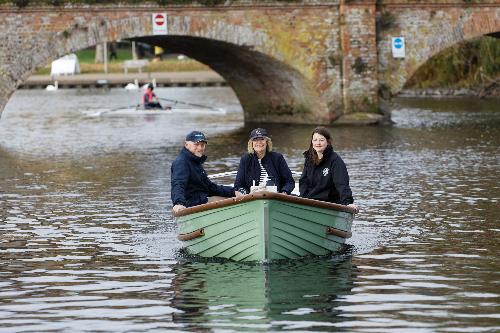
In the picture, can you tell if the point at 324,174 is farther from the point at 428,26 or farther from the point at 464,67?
the point at 464,67

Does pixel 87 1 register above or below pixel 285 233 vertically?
above

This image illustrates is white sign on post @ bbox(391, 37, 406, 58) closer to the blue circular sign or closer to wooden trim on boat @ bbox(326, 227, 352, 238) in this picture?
the blue circular sign

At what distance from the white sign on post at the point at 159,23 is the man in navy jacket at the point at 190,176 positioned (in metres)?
18.6

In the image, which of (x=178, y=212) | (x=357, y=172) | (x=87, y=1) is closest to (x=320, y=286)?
(x=178, y=212)

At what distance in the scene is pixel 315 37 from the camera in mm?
37906

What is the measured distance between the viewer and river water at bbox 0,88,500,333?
13.0 metres

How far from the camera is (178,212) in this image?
16.1m

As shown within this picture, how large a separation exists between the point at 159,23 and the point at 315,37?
4.80 meters

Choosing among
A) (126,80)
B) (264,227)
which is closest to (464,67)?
(126,80)

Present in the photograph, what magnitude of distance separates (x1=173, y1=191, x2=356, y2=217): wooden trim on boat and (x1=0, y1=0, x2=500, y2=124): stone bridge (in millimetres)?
19614

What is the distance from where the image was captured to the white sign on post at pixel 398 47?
38.5 metres

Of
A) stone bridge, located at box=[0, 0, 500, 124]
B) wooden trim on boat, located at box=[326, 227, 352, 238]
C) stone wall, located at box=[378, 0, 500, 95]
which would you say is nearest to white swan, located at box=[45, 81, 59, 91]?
stone bridge, located at box=[0, 0, 500, 124]

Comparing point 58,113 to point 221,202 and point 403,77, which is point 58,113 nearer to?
point 403,77

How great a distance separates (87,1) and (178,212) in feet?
63.8
